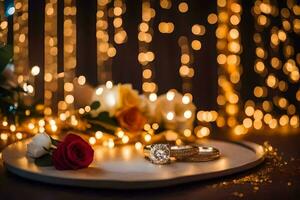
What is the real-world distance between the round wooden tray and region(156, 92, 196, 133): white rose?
17 centimetres

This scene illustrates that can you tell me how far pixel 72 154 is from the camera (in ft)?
2.00

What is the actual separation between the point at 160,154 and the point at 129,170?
6 cm

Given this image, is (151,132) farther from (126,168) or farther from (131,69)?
(131,69)

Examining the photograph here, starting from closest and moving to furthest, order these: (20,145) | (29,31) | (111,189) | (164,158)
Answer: (111,189) → (164,158) → (20,145) → (29,31)

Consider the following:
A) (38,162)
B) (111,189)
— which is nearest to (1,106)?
(38,162)

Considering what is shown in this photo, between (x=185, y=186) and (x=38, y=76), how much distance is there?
2.95 feet

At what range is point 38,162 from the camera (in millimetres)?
621

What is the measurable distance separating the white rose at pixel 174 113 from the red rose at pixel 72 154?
31 centimetres

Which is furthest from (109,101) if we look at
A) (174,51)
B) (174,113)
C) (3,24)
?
(174,51)

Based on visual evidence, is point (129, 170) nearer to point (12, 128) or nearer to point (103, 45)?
point (12, 128)

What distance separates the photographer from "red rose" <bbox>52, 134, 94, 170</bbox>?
Result: 0.60m

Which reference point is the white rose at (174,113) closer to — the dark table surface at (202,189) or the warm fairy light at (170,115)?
the warm fairy light at (170,115)

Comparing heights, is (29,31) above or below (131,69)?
above

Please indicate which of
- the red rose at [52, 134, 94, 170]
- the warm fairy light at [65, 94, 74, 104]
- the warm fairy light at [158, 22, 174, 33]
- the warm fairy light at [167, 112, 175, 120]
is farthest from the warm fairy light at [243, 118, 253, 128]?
the red rose at [52, 134, 94, 170]
